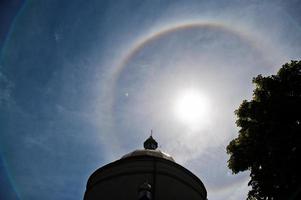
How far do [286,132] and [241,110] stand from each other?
3124 millimetres

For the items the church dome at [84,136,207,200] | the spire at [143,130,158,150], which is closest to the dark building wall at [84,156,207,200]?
the church dome at [84,136,207,200]

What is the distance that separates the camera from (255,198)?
14250 millimetres

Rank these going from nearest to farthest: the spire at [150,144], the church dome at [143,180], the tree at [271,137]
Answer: the tree at [271,137], the church dome at [143,180], the spire at [150,144]

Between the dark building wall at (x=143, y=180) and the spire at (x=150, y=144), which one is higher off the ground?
the spire at (x=150, y=144)

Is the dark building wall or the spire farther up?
the spire

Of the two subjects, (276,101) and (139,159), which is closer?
(276,101)

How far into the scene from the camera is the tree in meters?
13.2

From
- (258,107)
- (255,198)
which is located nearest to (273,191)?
(255,198)

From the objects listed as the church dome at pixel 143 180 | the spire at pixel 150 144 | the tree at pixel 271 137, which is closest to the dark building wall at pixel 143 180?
the church dome at pixel 143 180

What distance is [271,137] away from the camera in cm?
1391

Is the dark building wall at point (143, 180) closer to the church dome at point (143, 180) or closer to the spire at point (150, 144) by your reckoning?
the church dome at point (143, 180)

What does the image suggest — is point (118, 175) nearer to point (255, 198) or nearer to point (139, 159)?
point (139, 159)

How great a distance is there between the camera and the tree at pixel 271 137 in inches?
519

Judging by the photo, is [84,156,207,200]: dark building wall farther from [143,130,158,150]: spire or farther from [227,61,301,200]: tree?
[143,130,158,150]: spire
